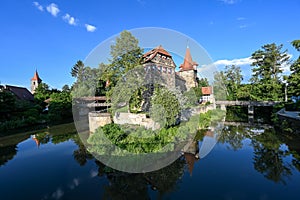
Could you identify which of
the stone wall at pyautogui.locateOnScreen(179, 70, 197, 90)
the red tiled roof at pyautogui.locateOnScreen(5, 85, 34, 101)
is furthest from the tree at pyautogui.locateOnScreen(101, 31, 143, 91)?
the red tiled roof at pyautogui.locateOnScreen(5, 85, 34, 101)

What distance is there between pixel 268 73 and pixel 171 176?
88.6 feet

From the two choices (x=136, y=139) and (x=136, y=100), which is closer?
(x=136, y=139)

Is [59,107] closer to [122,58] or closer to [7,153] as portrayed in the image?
[7,153]

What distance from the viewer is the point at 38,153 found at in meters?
11.0

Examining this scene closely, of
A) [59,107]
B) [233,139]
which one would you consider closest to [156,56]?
[233,139]

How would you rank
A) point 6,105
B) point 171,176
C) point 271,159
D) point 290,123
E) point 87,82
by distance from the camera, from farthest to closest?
point 6,105, point 290,123, point 87,82, point 271,159, point 171,176

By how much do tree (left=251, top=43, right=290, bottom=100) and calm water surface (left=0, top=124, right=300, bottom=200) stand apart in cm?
1285

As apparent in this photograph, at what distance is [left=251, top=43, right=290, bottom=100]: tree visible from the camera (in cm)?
2172

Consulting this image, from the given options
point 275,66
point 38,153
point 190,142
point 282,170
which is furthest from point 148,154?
point 275,66

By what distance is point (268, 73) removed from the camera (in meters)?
26.0

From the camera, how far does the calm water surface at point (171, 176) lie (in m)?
5.99

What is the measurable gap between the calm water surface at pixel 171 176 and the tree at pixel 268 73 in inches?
506

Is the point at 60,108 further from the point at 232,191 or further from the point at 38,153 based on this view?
the point at 232,191

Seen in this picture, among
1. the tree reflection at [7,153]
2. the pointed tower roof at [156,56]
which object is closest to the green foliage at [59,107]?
the tree reflection at [7,153]
